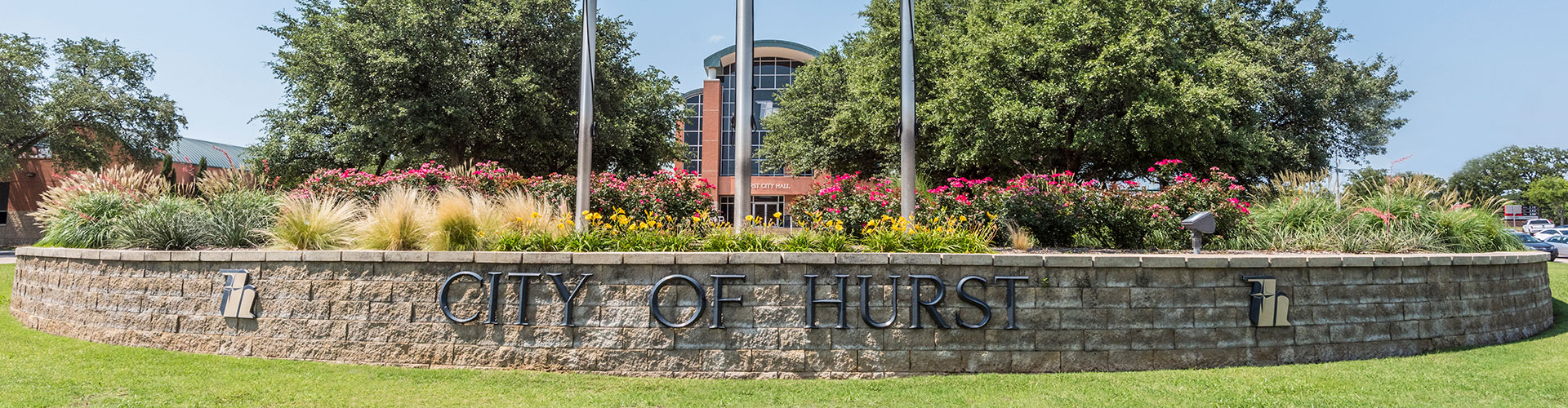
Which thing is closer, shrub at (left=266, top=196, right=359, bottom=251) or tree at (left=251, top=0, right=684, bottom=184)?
shrub at (left=266, top=196, right=359, bottom=251)

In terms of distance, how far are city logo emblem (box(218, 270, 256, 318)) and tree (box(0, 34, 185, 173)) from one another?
28.9 meters

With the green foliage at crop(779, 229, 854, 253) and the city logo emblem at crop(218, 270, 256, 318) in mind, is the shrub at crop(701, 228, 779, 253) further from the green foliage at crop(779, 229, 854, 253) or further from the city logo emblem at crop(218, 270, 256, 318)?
the city logo emblem at crop(218, 270, 256, 318)

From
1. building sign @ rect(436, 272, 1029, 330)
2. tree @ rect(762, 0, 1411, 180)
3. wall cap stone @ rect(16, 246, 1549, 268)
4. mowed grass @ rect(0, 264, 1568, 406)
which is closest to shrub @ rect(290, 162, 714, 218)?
wall cap stone @ rect(16, 246, 1549, 268)

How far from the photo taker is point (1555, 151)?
7619 cm

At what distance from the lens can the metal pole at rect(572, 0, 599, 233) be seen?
8482 millimetres

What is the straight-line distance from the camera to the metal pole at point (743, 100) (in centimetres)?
941

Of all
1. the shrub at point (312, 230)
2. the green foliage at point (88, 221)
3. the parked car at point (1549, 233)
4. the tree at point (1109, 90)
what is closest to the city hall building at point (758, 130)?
the tree at point (1109, 90)

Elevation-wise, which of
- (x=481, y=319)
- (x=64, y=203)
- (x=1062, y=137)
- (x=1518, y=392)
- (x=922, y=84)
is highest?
(x=922, y=84)

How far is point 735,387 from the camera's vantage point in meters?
5.70

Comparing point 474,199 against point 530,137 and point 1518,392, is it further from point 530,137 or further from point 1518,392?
point 530,137

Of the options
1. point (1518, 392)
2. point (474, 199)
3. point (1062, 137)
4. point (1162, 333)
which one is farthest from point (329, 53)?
point (1518, 392)

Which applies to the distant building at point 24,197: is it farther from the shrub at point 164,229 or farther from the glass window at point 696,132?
the shrub at point 164,229

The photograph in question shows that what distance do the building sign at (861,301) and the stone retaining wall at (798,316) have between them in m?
0.02

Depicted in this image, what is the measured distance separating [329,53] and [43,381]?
48.8 ft
